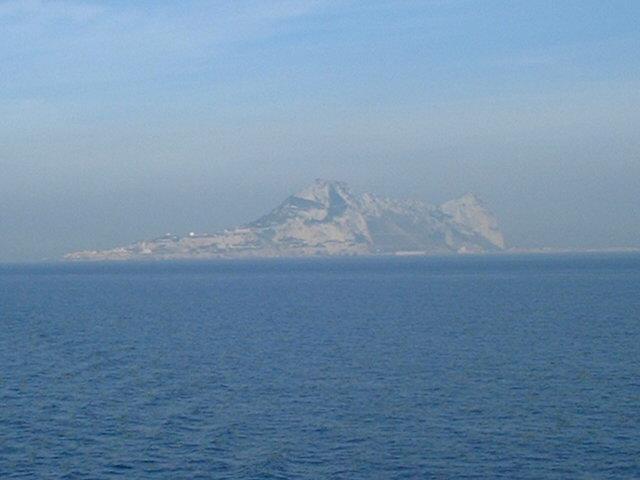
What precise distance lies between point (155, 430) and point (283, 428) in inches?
177

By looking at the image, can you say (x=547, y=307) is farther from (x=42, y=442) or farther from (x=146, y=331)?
Result: (x=42, y=442)

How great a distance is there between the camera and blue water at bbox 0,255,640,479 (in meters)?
32.3

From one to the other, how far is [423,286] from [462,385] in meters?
101

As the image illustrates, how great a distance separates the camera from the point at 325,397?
43.2 m

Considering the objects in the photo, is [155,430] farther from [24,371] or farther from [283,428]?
[24,371]

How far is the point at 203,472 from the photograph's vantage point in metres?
31.0

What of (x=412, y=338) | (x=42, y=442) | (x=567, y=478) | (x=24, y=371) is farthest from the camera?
(x=412, y=338)

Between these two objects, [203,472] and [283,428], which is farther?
Answer: [283,428]

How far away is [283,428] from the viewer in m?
37.0

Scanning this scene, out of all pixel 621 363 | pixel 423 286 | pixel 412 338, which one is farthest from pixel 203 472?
pixel 423 286

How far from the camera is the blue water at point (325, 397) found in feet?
106

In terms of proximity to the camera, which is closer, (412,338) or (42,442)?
(42,442)

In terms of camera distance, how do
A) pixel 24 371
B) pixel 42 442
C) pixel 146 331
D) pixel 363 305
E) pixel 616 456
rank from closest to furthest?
pixel 616 456
pixel 42 442
pixel 24 371
pixel 146 331
pixel 363 305

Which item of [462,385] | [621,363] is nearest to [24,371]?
[462,385]
